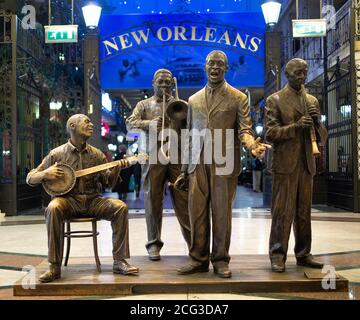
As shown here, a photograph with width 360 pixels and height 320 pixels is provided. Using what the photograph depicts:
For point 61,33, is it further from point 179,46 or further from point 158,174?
Result: point 158,174

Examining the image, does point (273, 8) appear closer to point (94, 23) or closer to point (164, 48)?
point (164, 48)

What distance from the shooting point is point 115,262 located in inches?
188

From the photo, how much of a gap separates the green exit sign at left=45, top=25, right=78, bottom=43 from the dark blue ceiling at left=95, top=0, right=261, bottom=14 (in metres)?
4.54

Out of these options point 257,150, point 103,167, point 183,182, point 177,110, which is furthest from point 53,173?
point 257,150

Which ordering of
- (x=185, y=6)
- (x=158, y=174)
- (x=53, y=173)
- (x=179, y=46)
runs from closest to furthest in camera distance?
(x=53, y=173) → (x=158, y=174) → (x=179, y=46) → (x=185, y=6)

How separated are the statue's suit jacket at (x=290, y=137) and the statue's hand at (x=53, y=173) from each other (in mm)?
1902

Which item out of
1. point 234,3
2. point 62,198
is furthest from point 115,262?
point 234,3

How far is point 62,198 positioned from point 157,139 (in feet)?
4.07

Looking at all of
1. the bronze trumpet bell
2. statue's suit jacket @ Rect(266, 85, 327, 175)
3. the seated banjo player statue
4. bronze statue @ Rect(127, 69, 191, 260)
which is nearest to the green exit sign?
bronze statue @ Rect(127, 69, 191, 260)

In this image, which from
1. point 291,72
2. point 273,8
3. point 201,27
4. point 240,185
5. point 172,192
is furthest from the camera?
point 240,185

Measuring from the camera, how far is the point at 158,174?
18.1ft

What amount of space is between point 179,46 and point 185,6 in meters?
2.86

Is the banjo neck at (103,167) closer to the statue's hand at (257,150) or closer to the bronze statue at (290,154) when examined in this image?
the statue's hand at (257,150)

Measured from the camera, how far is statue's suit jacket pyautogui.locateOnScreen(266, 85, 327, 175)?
4824mm
